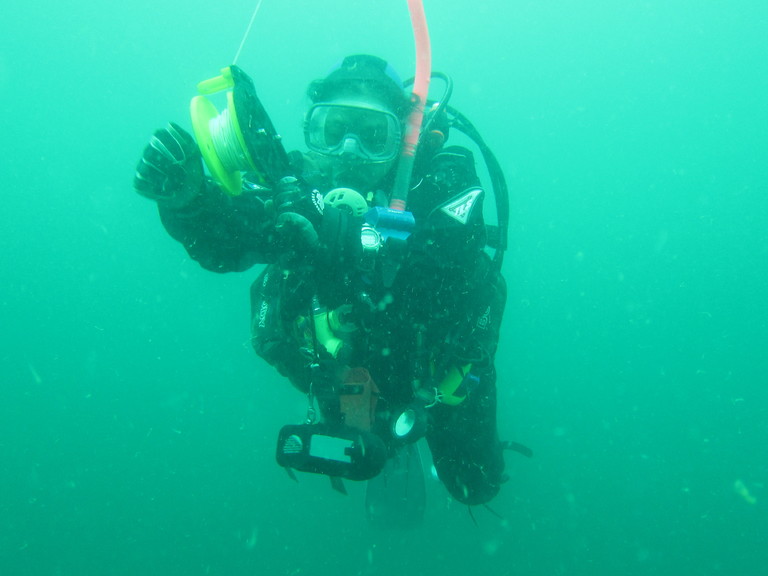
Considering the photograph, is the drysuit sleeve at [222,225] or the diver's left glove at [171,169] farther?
the drysuit sleeve at [222,225]

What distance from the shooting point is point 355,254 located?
6.51 feet

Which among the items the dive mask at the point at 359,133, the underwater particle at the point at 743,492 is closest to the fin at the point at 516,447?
the dive mask at the point at 359,133

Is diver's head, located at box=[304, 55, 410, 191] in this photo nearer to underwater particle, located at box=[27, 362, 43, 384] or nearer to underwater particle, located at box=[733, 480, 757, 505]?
underwater particle, located at box=[733, 480, 757, 505]

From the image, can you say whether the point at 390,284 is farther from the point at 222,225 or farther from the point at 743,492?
the point at 743,492

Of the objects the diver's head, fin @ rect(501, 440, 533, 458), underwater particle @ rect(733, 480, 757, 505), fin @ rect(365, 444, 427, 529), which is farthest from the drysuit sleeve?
underwater particle @ rect(733, 480, 757, 505)

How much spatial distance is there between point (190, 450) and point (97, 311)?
55.8ft

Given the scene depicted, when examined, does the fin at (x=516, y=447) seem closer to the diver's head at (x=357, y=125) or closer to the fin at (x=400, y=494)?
the fin at (x=400, y=494)

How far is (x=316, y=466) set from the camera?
7.94 ft

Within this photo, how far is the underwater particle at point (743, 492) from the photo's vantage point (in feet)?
63.7

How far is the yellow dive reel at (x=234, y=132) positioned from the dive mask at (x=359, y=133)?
3.92ft

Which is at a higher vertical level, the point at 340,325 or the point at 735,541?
the point at 340,325

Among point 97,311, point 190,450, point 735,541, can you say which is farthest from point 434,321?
point 97,311

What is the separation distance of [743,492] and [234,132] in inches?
1085

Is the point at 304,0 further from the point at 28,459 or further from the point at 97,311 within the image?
the point at 28,459
